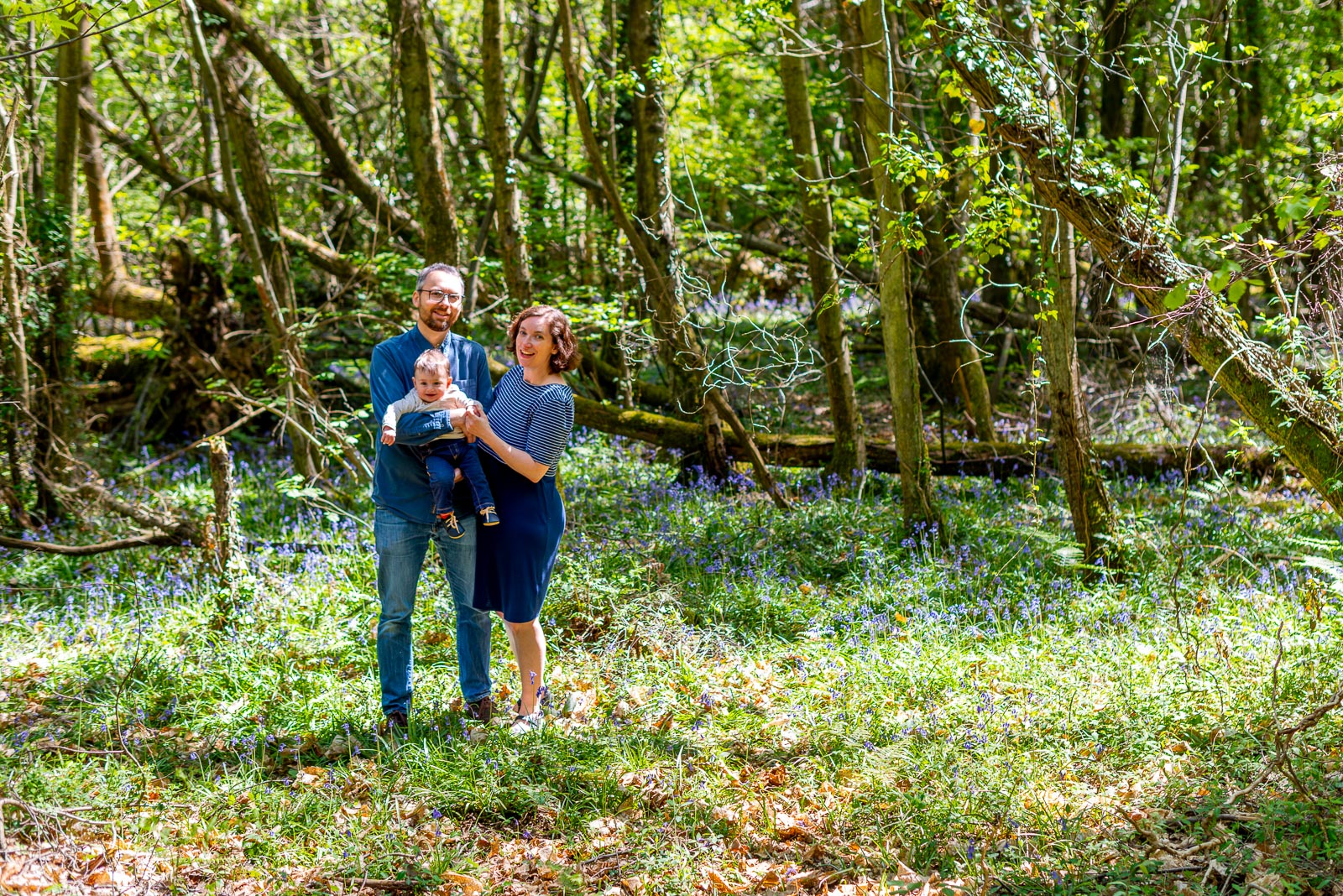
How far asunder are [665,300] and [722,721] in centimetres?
404

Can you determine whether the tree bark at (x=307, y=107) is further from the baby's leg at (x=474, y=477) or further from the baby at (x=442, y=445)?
the baby's leg at (x=474, y=477)

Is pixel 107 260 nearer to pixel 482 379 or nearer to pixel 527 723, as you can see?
pixel 482 379

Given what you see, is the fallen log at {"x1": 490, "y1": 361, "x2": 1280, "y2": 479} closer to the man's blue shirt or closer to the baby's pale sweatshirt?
the man's blue shirt

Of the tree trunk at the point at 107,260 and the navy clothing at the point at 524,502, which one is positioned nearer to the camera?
the navy clothing at the point at 524,502

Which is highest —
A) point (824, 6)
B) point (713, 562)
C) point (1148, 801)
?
point (824, 6)

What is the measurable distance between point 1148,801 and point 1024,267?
9446 millimetres

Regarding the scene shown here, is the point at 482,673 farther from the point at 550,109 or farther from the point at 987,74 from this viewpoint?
the point at 550,109

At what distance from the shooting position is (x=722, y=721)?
15.2 feet

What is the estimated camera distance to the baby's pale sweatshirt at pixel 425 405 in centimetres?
420

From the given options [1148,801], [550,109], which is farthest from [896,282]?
[550,109]

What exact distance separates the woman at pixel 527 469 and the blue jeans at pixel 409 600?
0.09m

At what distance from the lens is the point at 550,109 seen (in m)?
12.7

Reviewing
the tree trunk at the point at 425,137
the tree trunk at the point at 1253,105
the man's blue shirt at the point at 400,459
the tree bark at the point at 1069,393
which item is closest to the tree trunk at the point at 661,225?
the tree trunk at the point at 425,137

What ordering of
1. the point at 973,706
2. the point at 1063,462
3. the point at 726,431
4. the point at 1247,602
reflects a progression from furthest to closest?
the point at 726,431 < the point at 1063,462 < the point at 1247,602 < the point at 973,706
